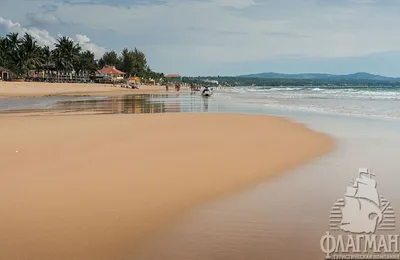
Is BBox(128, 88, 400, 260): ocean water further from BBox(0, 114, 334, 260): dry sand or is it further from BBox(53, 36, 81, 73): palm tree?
BBox(53, 36, 81, 73): palm tree

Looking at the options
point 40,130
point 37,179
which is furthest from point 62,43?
point 37,179

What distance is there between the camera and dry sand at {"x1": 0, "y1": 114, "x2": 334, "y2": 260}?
4.46 metres

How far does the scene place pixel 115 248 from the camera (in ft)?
13.8

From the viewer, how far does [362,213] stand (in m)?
5.16

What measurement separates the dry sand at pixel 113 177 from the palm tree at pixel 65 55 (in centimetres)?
7808

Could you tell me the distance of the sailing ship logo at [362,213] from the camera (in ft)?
15.7

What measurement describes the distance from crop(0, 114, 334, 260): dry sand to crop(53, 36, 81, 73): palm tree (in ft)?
256

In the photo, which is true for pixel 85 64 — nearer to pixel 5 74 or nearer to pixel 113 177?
pixel 5 74

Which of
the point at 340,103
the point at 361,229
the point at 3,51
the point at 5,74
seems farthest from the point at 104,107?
the point at 3,51

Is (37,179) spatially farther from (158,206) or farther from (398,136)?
(398,136)

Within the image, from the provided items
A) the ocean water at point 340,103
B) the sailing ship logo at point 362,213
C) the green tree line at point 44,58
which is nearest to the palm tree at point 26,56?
the green tree line at point 44,58

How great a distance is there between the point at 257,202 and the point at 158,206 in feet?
4.38

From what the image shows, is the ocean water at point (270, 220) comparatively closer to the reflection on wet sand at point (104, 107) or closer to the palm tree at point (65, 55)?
the reflection on wet sand at point (104, 107)

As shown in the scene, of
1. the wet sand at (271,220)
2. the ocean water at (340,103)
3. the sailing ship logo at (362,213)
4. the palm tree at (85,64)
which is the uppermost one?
the palm tree at (85,64)
